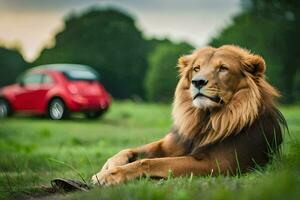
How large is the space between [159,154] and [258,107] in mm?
982

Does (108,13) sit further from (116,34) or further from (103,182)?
(103,182)

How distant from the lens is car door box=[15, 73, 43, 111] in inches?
799

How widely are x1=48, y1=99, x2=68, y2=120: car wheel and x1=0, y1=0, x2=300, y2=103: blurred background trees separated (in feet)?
32.7

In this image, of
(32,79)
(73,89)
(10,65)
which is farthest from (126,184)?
(10,65)

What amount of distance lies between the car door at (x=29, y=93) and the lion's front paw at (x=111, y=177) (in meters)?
14.8

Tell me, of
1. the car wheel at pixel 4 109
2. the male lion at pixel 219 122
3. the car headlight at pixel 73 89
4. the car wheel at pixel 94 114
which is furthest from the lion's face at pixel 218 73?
the car wheel at pixel 4 109

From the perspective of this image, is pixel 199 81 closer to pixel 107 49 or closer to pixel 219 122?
pixel 219 122

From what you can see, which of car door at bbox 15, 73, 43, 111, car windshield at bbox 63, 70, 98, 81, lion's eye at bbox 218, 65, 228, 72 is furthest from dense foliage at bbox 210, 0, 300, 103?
lion's eye at bbox 218, 65, 228, 72

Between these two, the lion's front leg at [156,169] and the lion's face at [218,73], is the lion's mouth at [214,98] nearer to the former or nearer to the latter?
the lion's face at [218,73]

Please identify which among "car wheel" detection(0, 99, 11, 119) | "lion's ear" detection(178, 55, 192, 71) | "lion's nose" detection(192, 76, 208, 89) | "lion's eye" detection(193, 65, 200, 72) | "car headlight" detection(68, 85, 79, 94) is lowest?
"car wheel" detection(0, 99, 11, 119)

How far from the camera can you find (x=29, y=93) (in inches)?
819

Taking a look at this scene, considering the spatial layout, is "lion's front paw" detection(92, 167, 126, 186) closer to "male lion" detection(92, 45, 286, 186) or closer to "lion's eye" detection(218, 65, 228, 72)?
"male lion" detection(92, 45, 286, 186)

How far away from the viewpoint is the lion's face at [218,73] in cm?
580

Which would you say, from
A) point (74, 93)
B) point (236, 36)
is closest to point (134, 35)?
point (236, 36)
